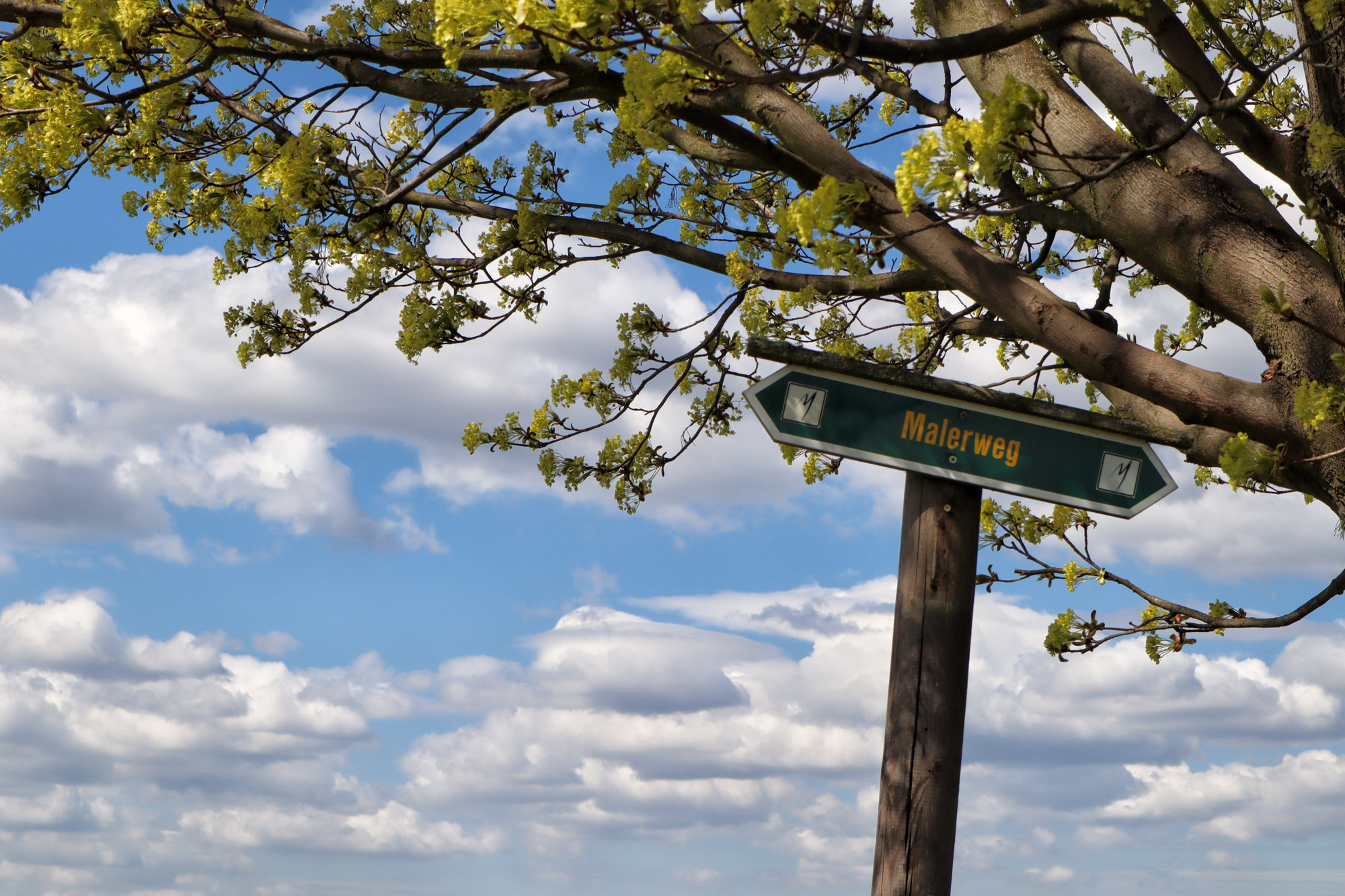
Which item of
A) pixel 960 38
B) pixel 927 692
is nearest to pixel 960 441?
pixel 927 692

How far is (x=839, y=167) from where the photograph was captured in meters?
4.33

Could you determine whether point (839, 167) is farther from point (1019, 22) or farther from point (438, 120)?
point (438, 120)

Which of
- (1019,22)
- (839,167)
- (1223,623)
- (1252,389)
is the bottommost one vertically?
(1223,623)

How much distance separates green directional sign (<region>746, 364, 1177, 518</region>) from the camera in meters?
4.38

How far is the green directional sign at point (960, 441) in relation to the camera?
14.4ft

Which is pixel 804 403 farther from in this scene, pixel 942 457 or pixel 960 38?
pixel 960 38

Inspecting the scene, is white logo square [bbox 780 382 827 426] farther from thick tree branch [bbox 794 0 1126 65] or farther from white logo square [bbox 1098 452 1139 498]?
thick tree branch [bbox 794 0 1126 65]

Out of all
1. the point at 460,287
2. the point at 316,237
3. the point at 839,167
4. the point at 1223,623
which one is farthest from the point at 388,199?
the point at 1223,623

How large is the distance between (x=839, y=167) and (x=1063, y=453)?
58.7 inches

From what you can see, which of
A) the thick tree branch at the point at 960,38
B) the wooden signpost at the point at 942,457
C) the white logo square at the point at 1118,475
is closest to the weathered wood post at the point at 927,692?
the wooden signpost at the point at 942,457

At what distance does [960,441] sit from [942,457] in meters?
0.10

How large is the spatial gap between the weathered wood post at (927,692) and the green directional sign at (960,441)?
0.16 metres

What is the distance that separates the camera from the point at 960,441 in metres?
4.40

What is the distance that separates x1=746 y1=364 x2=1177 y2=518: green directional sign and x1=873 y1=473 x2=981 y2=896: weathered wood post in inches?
6.4
